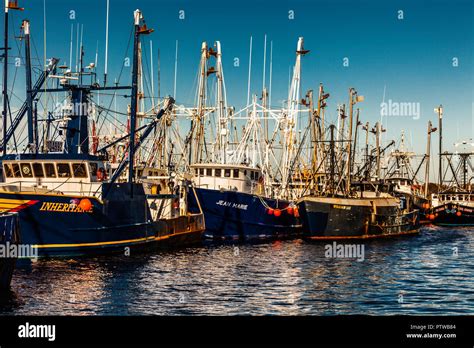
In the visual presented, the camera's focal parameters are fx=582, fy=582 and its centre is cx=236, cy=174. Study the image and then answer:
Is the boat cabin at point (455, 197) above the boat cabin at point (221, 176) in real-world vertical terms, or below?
below

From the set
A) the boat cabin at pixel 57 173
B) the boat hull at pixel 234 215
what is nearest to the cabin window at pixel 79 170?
the boat cabin at pixel 57 173

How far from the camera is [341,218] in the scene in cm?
4609

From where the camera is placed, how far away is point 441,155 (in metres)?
89.5

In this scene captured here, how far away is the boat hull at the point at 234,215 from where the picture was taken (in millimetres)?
45312

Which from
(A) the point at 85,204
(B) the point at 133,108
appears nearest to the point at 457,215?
(B) the point at 133,108

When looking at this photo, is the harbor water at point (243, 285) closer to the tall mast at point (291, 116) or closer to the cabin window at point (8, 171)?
the cabin window at point (8, 171)

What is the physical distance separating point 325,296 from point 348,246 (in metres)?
20.2

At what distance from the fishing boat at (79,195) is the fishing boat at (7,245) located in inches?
267
